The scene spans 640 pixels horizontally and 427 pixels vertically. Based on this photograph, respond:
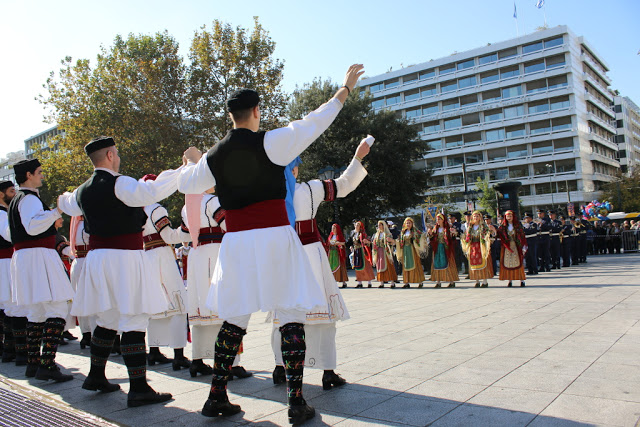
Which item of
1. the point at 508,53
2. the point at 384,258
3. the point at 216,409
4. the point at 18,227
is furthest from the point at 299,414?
the point at 508,53

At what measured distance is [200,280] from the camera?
17.1 ft

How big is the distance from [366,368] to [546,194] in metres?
71.7

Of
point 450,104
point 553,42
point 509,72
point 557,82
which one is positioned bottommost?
point 557,82

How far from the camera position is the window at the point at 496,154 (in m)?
72.7

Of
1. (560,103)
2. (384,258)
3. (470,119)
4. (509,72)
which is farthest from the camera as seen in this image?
(470,119)

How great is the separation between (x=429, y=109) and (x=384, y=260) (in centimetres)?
6830

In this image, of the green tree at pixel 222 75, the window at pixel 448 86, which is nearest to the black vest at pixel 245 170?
the green tree at pixel 222 75

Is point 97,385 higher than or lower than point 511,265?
lower

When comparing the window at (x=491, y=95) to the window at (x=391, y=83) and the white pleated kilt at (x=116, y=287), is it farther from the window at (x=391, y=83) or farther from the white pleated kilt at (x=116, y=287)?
the white pleated kilt at (x=116, y=287)

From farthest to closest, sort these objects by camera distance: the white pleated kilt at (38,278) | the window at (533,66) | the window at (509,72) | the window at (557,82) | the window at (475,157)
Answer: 1. the window at (475,157)
2. the window at (509,72)
3. the window at (533,66)
4. the window at (557,82)
5. the white pleated kilt at (38,278)

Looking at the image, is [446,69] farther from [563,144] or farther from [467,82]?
[563,144]

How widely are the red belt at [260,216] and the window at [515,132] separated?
74163 mm

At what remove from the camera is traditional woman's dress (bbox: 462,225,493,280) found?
13177 mm

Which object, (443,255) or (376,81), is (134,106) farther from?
(376,81)
